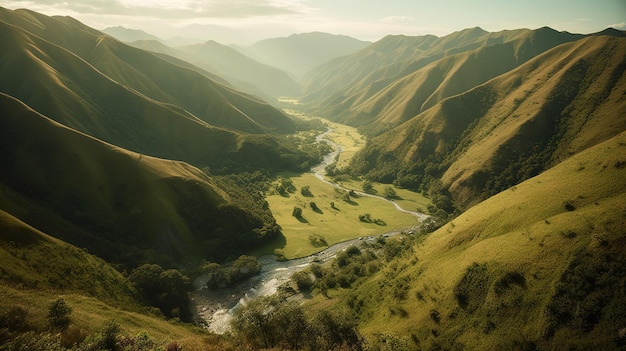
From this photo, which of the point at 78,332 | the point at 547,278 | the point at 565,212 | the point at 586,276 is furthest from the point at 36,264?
the point at 565,212

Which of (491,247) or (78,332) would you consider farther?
(491,247)

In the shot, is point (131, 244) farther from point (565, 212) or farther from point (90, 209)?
point (565, 212)

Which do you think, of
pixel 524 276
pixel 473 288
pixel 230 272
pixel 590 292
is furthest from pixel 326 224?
pixel 590 292

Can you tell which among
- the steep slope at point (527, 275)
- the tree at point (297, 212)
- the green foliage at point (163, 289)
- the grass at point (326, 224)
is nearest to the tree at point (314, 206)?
the grass at point (326, 224)

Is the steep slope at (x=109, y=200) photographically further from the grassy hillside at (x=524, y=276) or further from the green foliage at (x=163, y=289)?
the grassy hillside at (x=524, y=276)

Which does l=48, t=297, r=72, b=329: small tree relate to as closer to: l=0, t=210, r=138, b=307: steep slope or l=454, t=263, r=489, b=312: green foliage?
l=0, t=210, r=138, b=307: steep slope

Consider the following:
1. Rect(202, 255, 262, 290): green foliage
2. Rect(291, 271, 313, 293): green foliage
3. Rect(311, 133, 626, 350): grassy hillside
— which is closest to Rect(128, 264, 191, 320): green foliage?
Rect(202, 255, 262, 290): green foliage

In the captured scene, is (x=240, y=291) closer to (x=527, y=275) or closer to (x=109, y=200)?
(x=109, y=200)
